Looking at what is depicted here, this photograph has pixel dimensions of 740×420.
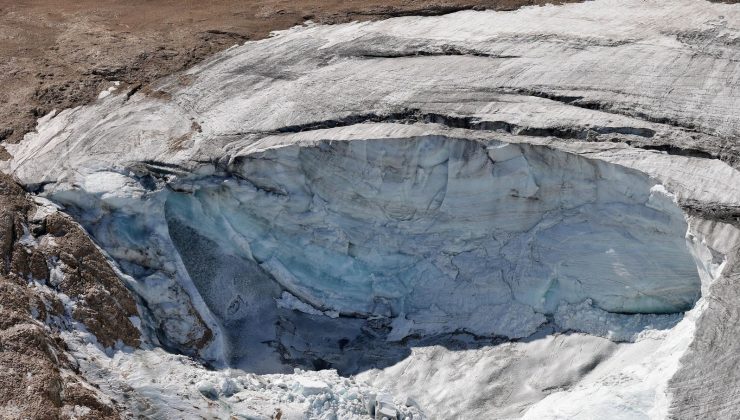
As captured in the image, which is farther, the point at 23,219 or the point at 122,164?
the point at 122,164

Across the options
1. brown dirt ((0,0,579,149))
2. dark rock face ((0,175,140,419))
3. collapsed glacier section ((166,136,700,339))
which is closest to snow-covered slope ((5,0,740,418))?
collapsed glacier section ((166,136,700,339))

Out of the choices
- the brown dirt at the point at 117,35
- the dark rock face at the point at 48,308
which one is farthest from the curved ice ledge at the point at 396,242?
the brown dirt at the point at 117,35

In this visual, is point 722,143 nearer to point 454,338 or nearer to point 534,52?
point 534,52

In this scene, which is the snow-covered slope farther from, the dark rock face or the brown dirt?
the brown dirt

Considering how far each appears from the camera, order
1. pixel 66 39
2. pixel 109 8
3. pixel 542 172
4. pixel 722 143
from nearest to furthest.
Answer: pixel 722 143
pixel 542 172
pixel 66 39
pixel 109 8

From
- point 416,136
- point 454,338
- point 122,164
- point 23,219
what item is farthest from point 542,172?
point 23,219
